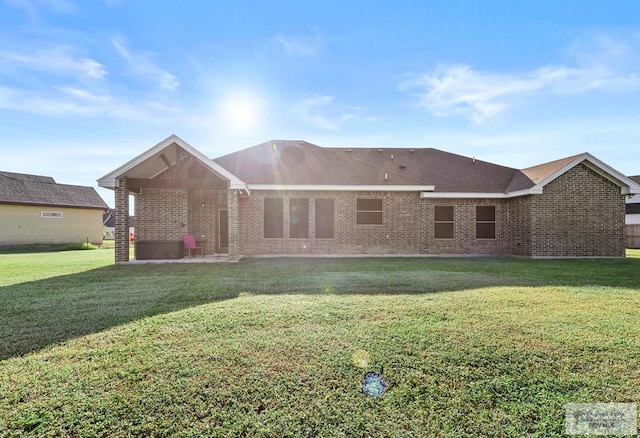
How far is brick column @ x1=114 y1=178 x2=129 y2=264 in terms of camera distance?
11.9m

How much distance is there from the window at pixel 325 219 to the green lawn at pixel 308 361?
8.25 m

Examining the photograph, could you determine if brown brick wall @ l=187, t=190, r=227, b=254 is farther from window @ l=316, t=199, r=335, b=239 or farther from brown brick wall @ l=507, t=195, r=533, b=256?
brown brick wall @ l=507, t=195, r=533, b=256

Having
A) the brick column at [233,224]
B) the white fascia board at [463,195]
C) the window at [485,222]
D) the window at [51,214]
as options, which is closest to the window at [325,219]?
the brick column at [233,224]

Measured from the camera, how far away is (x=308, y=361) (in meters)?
3.67

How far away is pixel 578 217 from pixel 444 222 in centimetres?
555

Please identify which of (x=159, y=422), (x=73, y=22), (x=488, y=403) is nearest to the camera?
(x=159, y=422)

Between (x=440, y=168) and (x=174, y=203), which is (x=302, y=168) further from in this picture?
(x=440, y=168)

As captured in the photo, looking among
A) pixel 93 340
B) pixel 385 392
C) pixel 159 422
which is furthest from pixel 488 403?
pixel 93 340

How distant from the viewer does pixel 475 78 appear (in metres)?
12.0

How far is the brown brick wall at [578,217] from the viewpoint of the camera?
1447cm

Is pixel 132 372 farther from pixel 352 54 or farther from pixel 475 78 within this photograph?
pixel 475 78

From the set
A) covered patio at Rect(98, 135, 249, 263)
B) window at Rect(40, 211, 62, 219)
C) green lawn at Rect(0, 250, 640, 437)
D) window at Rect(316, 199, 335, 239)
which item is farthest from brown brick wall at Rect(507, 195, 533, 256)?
window at Rect(40, 211, 62, 219)

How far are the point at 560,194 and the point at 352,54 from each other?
10.7 metres

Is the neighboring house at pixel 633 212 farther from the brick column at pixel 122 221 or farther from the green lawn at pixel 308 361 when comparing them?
the brick column at pixel 122 221
